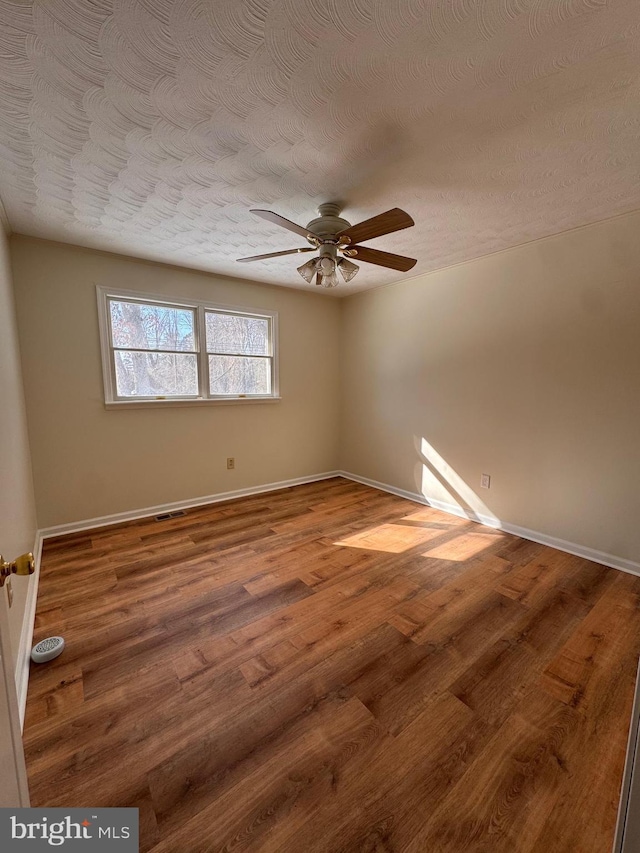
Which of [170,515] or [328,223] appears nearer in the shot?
[328,223]

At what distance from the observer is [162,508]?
347cm

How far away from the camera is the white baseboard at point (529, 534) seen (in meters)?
2.48

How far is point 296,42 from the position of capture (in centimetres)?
113

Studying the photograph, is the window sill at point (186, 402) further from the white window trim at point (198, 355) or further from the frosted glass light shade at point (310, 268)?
the frosted glass light shade at point (310, 268)

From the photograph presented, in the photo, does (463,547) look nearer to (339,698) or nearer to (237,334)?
(339,698)

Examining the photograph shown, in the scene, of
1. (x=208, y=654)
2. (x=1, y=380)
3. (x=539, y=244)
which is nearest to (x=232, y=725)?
(x=208, y=654)

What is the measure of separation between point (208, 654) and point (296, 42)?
2.51m

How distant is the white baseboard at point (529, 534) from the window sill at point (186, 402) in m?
1.85

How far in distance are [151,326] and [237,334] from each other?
0.88m

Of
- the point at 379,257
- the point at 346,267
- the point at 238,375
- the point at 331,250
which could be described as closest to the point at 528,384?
the point at 379,257

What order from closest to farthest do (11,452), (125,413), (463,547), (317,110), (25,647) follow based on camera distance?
(317,110) < (25,647) < (11,452) < (463,547) < (125,413)

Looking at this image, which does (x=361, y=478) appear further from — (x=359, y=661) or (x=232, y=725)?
(x=232, y=725)

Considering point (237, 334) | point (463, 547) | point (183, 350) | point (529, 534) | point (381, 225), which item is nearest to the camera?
point (381, 225)

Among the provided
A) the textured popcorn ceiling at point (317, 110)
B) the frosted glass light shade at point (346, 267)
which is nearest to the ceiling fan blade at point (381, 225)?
the frosted glass light shade at point (346, 267)
